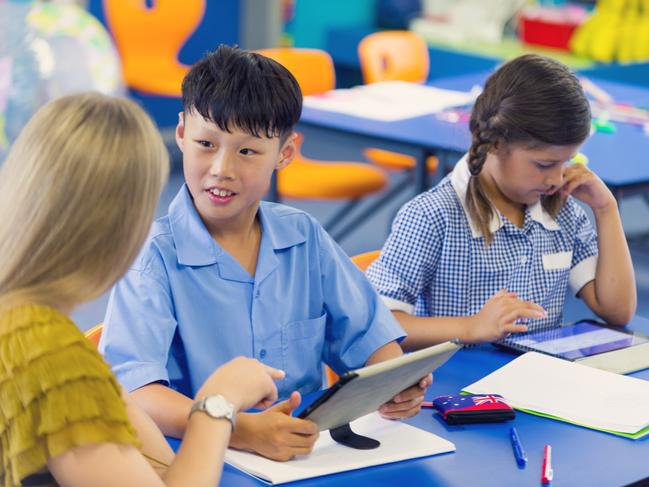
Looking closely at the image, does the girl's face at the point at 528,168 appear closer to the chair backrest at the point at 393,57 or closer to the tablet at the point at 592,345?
the tablet at the point at 592,345

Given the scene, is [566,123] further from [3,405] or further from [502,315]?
[3,405]

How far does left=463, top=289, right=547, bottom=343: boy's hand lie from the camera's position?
6.36 feet

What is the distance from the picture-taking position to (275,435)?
148 centimetres

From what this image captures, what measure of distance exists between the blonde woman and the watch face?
112 mm

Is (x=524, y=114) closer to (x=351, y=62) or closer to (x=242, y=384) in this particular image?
(x=242, y=384)

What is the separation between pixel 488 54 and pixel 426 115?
2.25 meters

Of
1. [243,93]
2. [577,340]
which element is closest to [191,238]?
[243,93]

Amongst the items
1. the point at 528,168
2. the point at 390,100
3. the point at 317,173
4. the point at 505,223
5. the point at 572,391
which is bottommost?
the point at 317,173

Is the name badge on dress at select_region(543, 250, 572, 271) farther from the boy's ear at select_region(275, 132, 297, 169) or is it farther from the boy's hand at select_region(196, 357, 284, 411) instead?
the boy's hand at select_region(196, 357, 284, 411)

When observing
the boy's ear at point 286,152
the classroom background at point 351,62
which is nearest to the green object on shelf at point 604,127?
the classroom background at point 351,62

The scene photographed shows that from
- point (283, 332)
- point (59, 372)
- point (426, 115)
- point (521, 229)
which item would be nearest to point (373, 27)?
point (426, 115)

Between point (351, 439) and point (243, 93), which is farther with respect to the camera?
point (243, 93)

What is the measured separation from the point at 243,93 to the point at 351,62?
4.67m

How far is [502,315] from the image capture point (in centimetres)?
194
